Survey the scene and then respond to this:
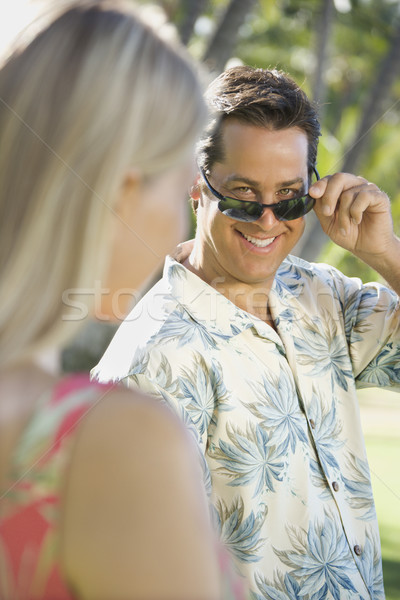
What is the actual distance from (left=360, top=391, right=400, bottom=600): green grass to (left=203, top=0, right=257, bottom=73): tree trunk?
4.68m

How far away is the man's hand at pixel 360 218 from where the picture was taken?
290 centimetres

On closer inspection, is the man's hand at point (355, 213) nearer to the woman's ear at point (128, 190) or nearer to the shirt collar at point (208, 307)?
the shirt collar at point (208, 307)

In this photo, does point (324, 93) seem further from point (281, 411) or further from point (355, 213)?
point (281, 411)

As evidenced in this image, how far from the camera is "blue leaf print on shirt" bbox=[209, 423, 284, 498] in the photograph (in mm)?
2412

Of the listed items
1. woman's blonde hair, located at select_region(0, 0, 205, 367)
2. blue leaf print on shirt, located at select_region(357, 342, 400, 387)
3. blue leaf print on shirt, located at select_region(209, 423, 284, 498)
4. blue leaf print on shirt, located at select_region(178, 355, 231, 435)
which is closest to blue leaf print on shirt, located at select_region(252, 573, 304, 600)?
blue leaf print on shirt, located at select_region(209, 423, 284, 498)

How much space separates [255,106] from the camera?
2891mm

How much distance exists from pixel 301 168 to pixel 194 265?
53 cm

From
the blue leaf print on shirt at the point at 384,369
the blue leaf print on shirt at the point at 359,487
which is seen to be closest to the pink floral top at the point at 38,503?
the blue leaf print on shirt at the point at 359,487

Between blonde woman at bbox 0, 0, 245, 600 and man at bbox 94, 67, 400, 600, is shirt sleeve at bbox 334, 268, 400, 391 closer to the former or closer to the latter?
man at bbox 94, 67, 400, 600

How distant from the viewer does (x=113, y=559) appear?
0.94 metres

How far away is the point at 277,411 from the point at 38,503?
1646 millimetres

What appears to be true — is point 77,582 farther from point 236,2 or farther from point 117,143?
point 236,2

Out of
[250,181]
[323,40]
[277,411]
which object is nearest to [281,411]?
[277,411]

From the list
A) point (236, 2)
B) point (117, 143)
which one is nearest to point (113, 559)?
point (117, 143)
